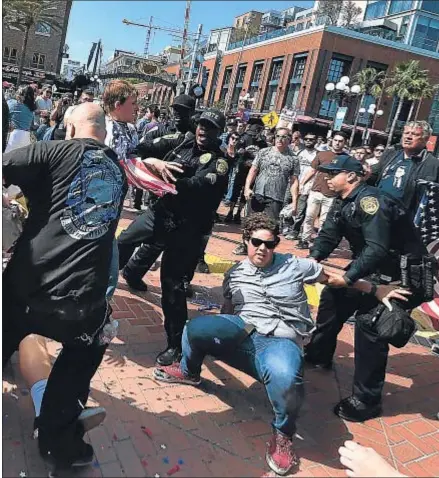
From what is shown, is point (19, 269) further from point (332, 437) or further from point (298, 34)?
point (298, 34)

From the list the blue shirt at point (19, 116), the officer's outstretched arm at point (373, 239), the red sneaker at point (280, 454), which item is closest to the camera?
the red sneaker at point (280, 454)

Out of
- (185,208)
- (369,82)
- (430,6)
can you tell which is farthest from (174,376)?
(430,6)

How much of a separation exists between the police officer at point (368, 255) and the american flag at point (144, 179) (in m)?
1.12

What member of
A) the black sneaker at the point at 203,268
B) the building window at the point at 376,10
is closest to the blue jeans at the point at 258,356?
the black sneaker at the point at 203,268

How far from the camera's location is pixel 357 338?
3291 mm

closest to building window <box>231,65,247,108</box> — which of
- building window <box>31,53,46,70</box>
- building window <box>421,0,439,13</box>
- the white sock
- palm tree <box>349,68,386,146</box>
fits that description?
palm tree <box>349,68,386,146</box>

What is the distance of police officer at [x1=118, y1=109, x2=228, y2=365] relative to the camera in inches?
135

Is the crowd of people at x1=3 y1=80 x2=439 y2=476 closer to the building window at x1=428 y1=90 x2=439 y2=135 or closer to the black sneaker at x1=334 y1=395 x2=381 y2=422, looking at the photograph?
the black sneaker at x1=334 y1=395 x2=381 y2=422

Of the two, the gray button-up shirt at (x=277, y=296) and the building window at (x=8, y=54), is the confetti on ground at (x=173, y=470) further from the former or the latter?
the building window at (x=8, y=54)

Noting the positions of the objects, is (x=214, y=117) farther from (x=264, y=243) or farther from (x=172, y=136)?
(x=264, y=243)

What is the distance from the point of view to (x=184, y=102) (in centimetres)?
424

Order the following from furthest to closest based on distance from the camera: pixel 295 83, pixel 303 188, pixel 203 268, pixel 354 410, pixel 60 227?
pixel 295 83
pixel 303 188
pixel 203 268
pixel 354 410
pixel 60 227

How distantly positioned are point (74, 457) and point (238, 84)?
2417 inches

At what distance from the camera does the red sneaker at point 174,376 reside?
3225 mm
